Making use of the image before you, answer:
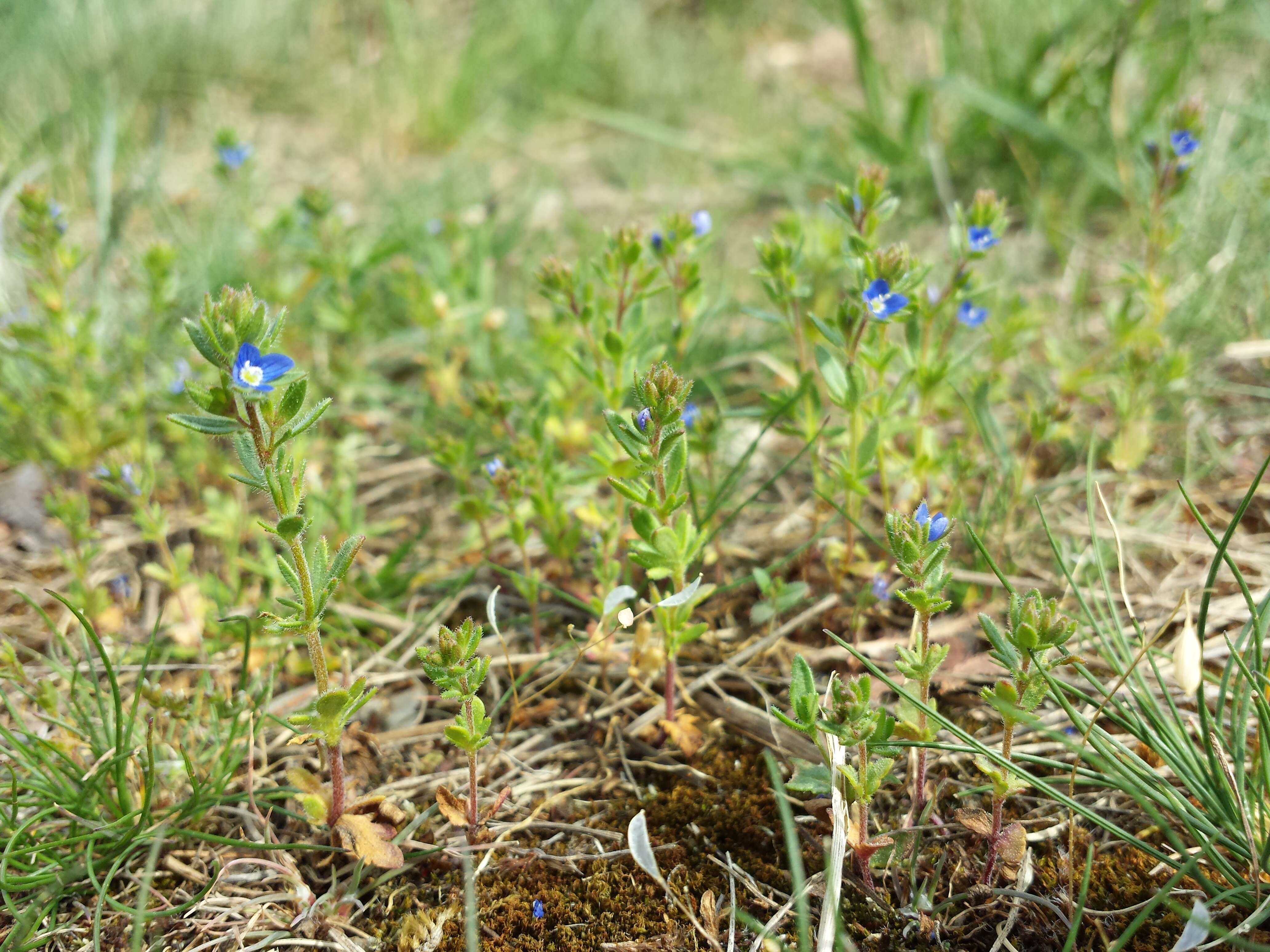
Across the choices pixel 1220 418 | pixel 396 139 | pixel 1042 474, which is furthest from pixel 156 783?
pixel 396 139

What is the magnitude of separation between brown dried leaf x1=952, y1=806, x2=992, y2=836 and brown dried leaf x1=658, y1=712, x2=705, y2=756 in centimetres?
60

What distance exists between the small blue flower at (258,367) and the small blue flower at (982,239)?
6.03 feet

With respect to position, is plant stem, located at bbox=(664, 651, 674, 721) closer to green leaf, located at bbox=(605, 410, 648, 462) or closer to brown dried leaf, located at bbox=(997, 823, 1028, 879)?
green leaf, located at bbox=(605, 410, 648, 462)

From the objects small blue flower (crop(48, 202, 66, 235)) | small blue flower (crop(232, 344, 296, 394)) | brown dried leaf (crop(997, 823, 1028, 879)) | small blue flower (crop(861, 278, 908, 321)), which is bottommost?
brown dried leaf (crop(997, 823, 1028, 879))

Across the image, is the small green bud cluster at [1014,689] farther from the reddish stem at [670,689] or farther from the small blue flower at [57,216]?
the small blue flower at [57,216]

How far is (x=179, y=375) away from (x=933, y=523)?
2.68m

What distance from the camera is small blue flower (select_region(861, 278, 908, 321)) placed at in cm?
215

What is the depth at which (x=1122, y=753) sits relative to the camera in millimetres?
1839

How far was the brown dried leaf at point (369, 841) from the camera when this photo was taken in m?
1.84

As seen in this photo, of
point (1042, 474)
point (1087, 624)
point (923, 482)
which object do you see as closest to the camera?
point (1087, 624)

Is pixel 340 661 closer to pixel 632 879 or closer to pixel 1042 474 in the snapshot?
pixel 632 879

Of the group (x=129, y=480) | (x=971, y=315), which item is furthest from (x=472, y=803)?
(x=971, y=315)

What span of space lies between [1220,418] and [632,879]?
102 inches

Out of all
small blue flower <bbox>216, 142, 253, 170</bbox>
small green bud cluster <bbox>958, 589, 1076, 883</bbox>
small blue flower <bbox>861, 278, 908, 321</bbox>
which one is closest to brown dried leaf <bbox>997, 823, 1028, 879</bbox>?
small green bud cluster <bbox>958, 589, 1076, 883</bbox>
